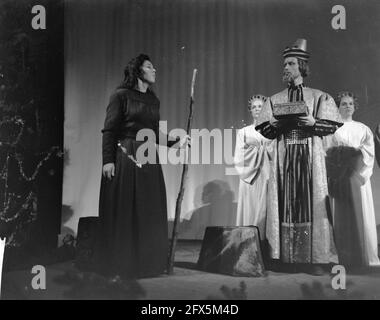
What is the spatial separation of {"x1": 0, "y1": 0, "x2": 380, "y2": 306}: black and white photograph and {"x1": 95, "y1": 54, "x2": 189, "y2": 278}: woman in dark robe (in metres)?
0.01

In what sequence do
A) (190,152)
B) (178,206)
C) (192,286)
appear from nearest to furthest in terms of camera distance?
(192,286) < (178,206) < (190,152)

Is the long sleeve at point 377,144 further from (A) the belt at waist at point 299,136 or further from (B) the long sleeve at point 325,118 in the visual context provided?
(A) the belt at waist at point 299,136

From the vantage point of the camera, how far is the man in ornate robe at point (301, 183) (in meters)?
4.30

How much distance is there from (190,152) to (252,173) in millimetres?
564

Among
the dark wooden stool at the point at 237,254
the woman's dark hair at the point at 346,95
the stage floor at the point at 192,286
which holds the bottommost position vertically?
the stage floor at the point at 192,286

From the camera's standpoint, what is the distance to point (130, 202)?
170 inches

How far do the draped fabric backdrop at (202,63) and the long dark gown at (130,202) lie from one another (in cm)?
15

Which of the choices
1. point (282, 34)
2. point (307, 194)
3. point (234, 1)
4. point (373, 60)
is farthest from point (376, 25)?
point (307, 194)

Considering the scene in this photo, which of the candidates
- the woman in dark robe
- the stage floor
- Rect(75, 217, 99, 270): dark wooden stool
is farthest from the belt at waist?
Rect(75, 217, 99, 270): dark wooden stool

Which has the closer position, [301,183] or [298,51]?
[301,183]

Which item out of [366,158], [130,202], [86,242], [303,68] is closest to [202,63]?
[303,68]

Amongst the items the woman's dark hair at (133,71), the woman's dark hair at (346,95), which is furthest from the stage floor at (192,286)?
the woman's dark hair at (133,71)

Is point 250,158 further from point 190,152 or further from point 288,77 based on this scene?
point 288,77

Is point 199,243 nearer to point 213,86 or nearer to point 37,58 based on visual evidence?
point 213,86
